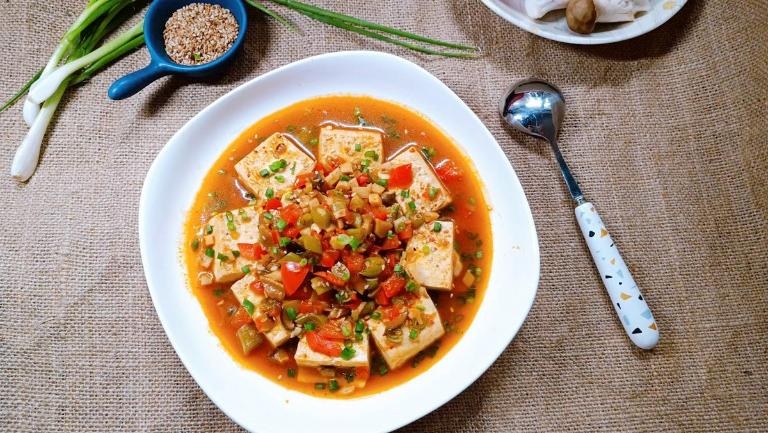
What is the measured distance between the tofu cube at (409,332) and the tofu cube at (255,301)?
46cm

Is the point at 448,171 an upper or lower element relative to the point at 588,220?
lower

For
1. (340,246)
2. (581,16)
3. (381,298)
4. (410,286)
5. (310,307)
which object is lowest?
(310,307)

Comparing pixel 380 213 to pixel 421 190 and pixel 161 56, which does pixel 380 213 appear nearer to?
pixel 421 190

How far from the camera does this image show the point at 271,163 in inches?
126

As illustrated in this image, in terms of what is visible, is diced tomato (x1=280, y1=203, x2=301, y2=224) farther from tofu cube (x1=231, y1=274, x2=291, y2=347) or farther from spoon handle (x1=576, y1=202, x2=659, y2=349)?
spoon handle (x1=576, y1=202, x2=659, y2=349)

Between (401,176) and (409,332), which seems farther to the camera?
(401,176)

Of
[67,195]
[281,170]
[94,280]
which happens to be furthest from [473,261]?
[67,195]

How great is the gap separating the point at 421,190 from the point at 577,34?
1.43 metres

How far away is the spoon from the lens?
10.2 ft

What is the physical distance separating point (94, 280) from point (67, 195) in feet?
1.84

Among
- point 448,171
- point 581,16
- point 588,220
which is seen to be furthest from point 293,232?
point 581,16

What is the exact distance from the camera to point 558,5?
345 centimetres

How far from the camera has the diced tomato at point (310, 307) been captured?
293 cm

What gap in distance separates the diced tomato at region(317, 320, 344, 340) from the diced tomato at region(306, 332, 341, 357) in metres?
0.02
